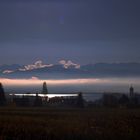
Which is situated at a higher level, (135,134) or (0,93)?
(0,93)

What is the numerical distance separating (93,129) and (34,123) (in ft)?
21.7

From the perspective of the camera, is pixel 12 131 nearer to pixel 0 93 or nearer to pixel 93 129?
pixel 93 129

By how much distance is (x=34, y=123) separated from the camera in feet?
139

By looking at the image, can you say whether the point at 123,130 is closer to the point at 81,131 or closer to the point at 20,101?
the point at 81,131

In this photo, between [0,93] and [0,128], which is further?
[0,93]

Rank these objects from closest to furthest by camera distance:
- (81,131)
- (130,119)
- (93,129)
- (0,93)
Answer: (81,131)
(93,129)
(130,119)
(0,93)

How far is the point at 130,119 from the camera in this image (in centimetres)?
4734

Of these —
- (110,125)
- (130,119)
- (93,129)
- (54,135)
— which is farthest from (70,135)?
(130,119)

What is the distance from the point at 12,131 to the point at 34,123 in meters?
6.75

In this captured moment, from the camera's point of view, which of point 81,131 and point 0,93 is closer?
point 81,131

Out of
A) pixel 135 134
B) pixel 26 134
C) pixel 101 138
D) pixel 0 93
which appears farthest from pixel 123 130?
pixel 0 93

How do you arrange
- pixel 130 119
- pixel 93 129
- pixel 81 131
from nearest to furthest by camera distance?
pixel 81 131
pixel 93 129
pixel 130 119

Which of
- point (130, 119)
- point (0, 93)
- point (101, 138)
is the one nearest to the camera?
point (101, 138)

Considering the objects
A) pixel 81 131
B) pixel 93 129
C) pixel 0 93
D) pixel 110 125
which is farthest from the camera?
pixel 0 93
